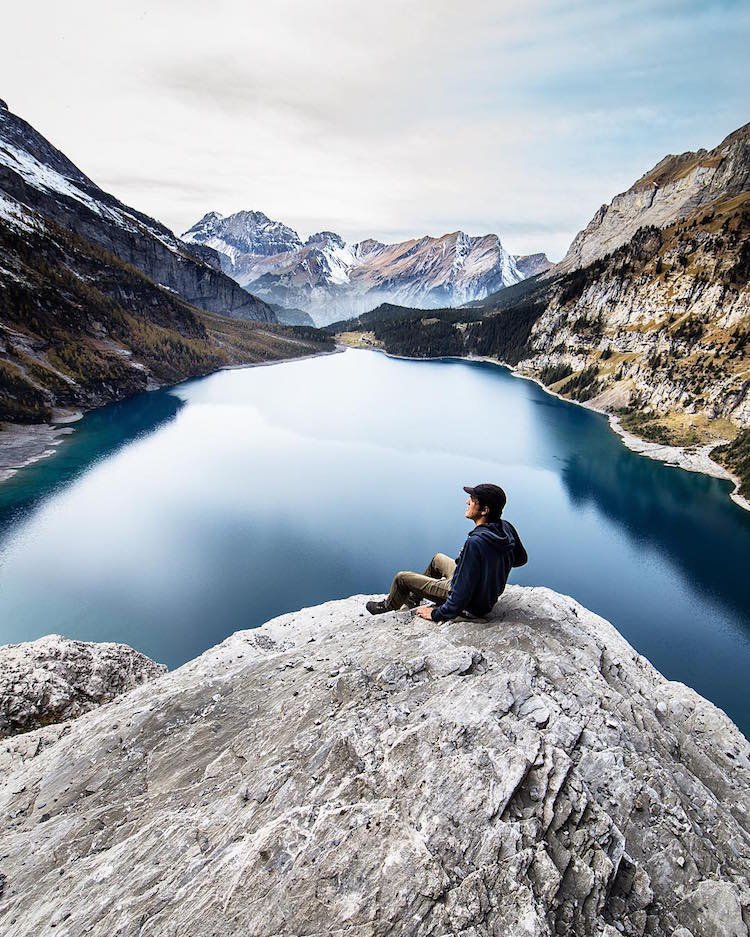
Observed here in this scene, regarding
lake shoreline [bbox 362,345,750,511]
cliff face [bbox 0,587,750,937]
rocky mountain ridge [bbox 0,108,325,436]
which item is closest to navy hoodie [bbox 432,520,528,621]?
cliff face [bbox 0,587,750,937]

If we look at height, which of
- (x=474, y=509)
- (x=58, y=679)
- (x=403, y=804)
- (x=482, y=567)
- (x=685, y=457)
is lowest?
(x=685, y=457)

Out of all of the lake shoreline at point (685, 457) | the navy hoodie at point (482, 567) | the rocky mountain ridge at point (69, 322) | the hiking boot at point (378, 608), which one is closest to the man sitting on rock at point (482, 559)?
the navy hoodie at point (482, 567)

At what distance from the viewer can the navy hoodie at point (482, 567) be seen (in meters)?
7.88

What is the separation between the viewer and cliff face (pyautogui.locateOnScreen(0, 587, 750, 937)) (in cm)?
518

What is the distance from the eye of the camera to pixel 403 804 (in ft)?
19.3

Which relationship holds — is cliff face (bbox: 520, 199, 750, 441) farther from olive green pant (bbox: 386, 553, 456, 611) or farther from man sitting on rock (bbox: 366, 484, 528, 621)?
man sitting on rock (bbox: 366, 484, 528, 621)

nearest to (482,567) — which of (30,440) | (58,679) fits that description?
(58,679)

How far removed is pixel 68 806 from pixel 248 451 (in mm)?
69335

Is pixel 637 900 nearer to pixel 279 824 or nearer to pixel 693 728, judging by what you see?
pixel 279 824

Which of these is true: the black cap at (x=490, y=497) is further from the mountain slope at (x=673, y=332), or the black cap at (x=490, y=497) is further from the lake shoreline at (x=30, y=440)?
the mountain slope at (x=673, y=332)

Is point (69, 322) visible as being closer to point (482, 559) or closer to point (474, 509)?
point (474, 509)

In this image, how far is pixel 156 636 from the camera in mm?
31344

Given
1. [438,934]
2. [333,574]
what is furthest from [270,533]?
[438,934]

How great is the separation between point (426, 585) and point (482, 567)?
9.14ft
